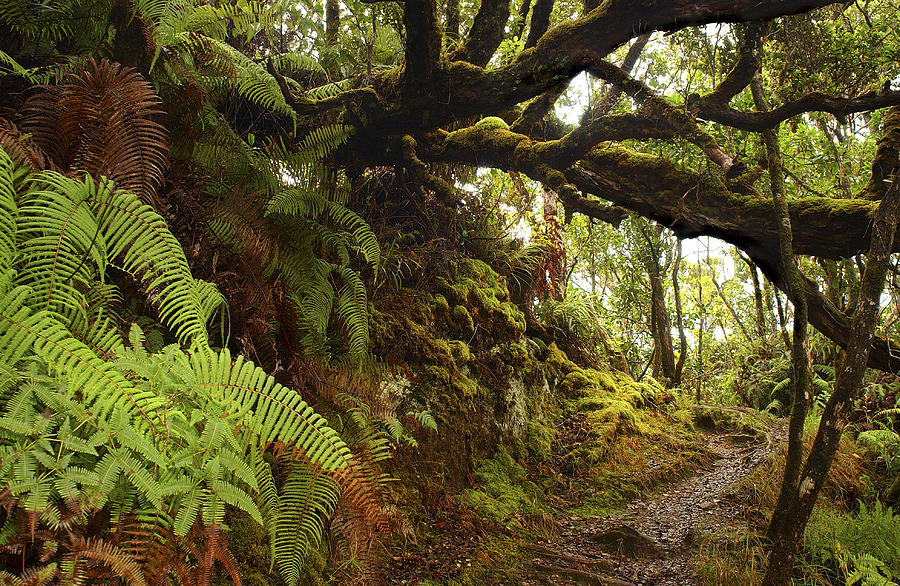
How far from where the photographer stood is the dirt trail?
373cm

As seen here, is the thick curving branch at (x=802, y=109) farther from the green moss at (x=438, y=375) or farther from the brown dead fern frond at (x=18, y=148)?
the brown dead fern frond at (x=18, y=148)

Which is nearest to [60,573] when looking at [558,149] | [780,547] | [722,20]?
[780,547]

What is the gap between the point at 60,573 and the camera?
1238mm

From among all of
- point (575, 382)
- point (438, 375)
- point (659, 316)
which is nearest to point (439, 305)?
point (438, 375)

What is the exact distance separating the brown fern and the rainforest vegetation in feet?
0.05

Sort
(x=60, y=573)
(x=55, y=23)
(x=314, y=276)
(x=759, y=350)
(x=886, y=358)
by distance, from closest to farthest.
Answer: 1. (x=60, y=573)
2. (x=55, y=23)
3. (x=314, y=276)
4. (x=886, y=358)
5. (x=759, y=350)

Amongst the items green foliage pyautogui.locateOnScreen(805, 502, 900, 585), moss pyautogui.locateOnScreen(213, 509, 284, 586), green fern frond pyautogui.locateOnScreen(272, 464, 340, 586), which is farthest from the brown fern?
green foliage pyautogui.locateOnScreen(805, 502, 900, 585)

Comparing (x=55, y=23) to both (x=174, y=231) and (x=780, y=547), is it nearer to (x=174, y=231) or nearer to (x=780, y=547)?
(x=174, y=231)

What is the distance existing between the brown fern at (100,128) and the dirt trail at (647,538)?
3.69m

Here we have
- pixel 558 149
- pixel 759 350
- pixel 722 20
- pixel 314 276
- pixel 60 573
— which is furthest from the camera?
pixel 759 350

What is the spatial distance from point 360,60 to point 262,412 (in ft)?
15.9

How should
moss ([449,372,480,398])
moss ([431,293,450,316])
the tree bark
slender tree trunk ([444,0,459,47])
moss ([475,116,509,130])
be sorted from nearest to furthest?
moss ([449,372,480,398]), moss ([475,116,509,130]), moss ([431,293,450,316]), the tree bark, slender tree trunk ([444,0,459,47])

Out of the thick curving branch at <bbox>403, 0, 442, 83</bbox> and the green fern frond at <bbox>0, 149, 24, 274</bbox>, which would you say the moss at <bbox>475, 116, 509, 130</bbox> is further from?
the green fern frond at <bbox>0, 149, 24, 274</bbox>

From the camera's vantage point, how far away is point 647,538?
165 inches
